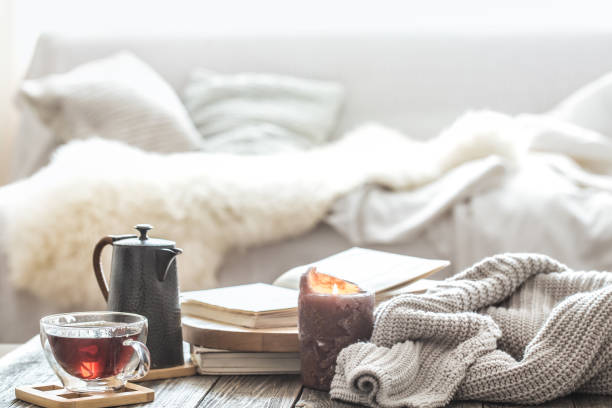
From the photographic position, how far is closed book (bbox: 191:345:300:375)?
0.91 meters

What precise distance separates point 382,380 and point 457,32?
90.1 inches

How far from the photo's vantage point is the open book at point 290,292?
36.5 inches

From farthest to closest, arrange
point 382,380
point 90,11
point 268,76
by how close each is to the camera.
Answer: point 90,11 < point 268,76 < point 382,380

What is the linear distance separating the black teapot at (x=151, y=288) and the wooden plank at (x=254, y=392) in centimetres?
7

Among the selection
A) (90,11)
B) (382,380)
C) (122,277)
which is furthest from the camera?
(90,11)

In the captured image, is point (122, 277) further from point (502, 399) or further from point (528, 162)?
point (528, 162)

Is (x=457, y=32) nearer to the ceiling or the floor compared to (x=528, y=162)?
nearer to the ceiling

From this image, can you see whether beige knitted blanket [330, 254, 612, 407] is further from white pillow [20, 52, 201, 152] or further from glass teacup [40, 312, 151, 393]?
white pillow [20, 52, 201, 152]

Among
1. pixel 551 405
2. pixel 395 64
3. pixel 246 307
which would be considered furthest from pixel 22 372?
pixel 395 64

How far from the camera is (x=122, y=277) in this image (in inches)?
34.6

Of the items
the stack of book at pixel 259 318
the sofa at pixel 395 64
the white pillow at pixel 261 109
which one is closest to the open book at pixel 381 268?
the stack of book at pixel 259 318

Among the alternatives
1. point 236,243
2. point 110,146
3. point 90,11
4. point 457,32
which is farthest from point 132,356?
point 90,11

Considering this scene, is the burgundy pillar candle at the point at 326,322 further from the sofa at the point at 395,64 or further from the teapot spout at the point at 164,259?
the sofa at the point at 395,64

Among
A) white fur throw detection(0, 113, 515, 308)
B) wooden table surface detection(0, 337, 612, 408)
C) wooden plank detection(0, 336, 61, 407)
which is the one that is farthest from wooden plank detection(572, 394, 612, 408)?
white fur throw detection(0, 113, 515, 308)
